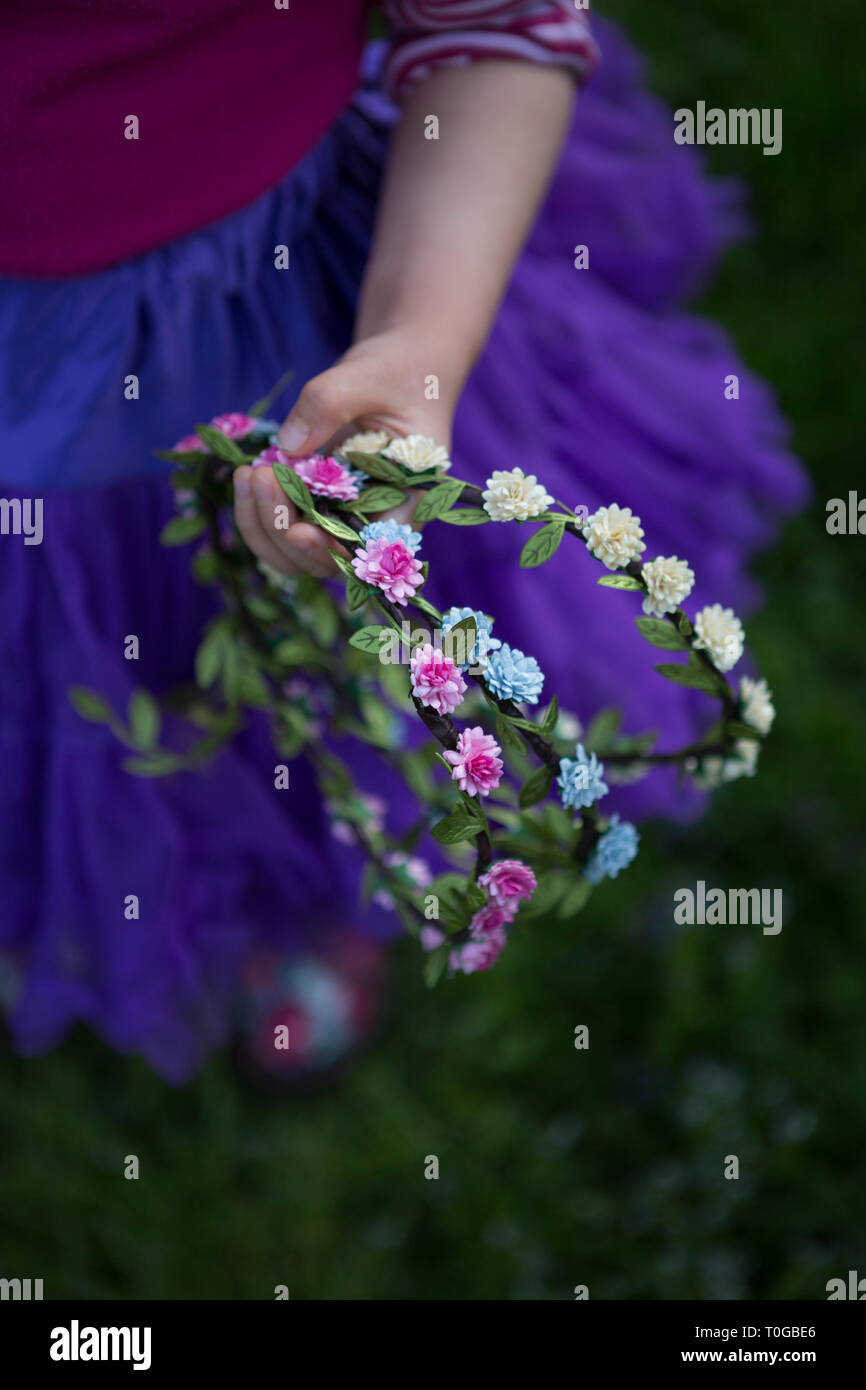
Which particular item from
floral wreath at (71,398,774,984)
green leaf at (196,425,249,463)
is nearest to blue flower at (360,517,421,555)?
floral wreath at (71,398,774,984)

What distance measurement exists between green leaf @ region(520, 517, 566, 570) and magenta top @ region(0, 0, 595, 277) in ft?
1.30

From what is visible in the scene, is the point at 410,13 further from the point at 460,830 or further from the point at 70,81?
the point at 460,830

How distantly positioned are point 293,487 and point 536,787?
0.63 feet

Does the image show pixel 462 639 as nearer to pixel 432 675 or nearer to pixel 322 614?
pixel 432 675

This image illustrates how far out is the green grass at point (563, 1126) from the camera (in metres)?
1.13

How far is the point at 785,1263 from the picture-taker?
1114 millimetres

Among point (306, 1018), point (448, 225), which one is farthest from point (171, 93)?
point (306, 1018)

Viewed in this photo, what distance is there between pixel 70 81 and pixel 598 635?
563 mm

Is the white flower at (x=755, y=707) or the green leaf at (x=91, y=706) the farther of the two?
the green leaf at (x=91, y=706)

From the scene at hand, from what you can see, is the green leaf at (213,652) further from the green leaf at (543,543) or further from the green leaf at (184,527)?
the green leaf at (543,543)

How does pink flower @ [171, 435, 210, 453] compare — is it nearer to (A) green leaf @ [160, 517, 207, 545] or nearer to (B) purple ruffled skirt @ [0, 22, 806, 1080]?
(A) green leaf @ [160, 517, 207, 545]

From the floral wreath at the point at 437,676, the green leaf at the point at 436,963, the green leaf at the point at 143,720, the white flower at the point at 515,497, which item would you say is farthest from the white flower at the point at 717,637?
the green leaf at the point at 143,720

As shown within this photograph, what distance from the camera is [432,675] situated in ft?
1.68
